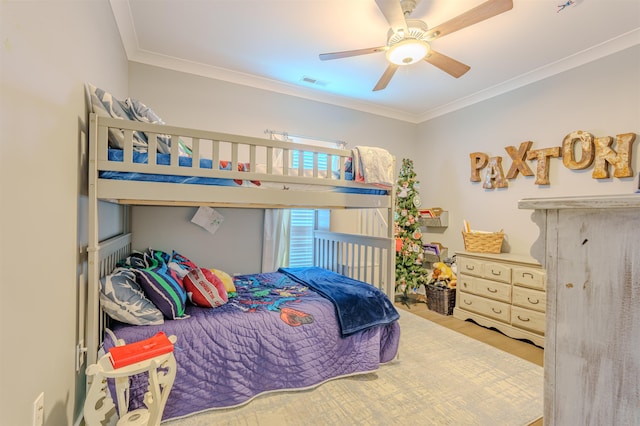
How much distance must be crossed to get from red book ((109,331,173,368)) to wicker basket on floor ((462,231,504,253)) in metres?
3.15

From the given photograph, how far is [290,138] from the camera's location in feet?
11.7

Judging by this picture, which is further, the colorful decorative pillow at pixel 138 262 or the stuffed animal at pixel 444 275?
the stuffed animal at pixel 444 275

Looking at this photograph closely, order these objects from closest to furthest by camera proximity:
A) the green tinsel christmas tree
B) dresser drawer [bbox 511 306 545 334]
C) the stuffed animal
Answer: dresser drawer [bbox 511 306 545 334] < the stuffed animal < the green tinsel christmas tree

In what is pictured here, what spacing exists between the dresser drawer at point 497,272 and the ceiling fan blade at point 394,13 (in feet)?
7.68

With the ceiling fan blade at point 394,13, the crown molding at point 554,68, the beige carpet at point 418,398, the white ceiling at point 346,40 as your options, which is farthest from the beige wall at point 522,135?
the ceiling fan blade at point 394,13

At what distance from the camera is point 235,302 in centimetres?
208

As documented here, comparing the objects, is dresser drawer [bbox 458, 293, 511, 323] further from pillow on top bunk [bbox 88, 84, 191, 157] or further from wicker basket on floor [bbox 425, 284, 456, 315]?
pillow on top bunk [bbox 88, 84, 191, 157]

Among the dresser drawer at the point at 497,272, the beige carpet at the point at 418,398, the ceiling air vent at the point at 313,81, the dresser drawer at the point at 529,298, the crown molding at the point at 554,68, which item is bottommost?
the beige carpet at the point at 418,398

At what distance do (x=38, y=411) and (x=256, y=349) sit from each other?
37.1 inches

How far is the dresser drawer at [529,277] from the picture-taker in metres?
2.69

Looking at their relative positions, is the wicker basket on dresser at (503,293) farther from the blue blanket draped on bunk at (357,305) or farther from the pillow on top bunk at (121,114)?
the pillow on top bunk at (121,114)

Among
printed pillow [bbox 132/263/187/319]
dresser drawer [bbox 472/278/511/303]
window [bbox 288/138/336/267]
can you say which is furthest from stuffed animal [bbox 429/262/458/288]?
printed pillow [bbox 132/263/187/319]

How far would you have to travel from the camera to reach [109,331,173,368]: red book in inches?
50.9

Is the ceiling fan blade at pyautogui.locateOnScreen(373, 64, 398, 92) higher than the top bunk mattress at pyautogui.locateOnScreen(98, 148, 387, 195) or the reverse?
higher
